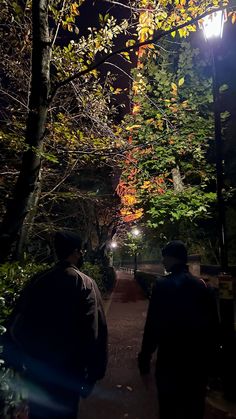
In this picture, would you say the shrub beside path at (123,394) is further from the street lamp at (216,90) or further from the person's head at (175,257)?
the person's head at (175,257)

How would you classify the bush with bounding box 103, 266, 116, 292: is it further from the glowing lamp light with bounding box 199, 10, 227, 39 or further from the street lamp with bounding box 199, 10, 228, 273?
the glowing lamp light with bounding box 199, 10, 227, 39

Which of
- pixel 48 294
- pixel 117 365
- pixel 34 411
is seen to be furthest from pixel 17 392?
pixel 117 365

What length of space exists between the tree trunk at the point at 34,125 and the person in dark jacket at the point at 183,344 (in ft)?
6.72

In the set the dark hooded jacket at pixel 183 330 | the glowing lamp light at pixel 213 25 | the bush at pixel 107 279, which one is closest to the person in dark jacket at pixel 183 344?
the dark hooded jacket at pixel 183 330

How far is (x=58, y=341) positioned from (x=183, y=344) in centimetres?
114

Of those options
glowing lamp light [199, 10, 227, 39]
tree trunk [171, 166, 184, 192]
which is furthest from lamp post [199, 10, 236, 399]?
tree trunk [171, 166, 184, 192]

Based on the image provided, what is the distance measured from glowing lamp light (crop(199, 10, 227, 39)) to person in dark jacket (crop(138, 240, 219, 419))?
4.34 metres

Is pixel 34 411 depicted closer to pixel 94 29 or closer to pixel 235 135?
pixel 94 29

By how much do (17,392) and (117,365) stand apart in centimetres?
415

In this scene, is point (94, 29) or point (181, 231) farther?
point (181, 231)

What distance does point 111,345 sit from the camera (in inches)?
349

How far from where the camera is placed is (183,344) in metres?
2.74

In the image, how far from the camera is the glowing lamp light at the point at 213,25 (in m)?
5.06

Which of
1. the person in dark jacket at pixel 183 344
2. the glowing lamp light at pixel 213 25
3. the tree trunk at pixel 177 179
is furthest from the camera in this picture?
the tree trunk at pixel 177 179
